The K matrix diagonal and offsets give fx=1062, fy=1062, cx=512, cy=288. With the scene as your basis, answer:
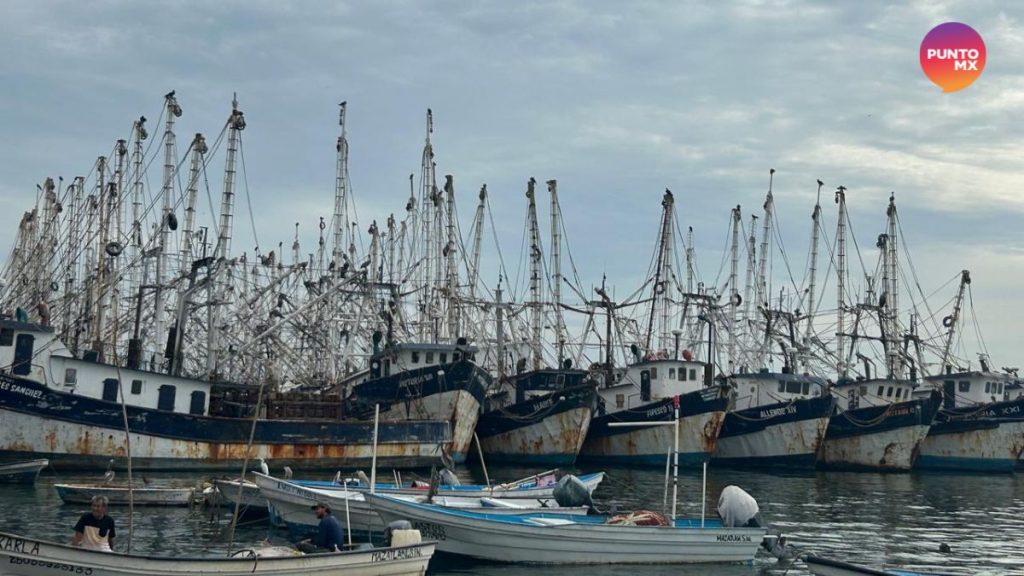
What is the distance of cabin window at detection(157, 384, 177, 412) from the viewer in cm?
4378

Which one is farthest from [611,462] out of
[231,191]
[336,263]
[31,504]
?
[31,504]

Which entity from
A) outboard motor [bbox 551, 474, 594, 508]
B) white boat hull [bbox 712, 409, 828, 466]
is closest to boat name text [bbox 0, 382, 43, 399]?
outboard motor [bbox 551, 474, 594, 508]

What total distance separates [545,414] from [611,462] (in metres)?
6.33

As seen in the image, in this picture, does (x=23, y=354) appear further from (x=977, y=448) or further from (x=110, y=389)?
(x=977, y=448)

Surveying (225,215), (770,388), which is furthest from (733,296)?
(225,215)

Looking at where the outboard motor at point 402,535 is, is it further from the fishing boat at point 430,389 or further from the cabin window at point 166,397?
the fishing boat at point 430,389

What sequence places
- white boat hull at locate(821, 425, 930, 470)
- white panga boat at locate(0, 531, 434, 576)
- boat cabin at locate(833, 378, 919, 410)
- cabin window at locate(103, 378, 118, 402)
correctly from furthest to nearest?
boat cabin at locate(833, 378, 919, 410), white boat hull at locate(821, 425, 930, 470), cabin window at locate(103, 378, 118, 402), white panga boat at locate(0, 531, 434, 576)

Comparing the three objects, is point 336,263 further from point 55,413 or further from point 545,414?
point 55,413

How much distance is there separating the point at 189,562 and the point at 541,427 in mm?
39128

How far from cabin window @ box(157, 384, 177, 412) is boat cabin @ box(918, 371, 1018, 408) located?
49470 millimetres

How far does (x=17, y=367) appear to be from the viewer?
135ft

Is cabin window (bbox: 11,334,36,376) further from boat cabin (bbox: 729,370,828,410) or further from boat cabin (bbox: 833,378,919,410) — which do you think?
boat cabin (bbox: 833,378,919,410)

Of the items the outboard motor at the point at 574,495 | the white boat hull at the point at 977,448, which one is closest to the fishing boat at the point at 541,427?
the white boat hull at the point at 977,448

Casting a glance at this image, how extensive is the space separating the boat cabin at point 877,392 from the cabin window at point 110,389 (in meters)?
43.3
